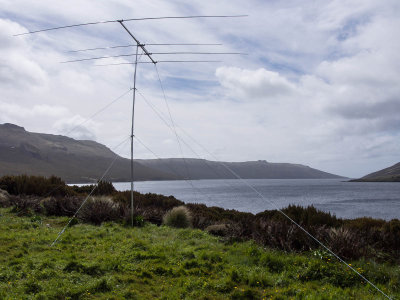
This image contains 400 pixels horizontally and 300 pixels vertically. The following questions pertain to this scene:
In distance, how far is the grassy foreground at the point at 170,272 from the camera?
16.7ft

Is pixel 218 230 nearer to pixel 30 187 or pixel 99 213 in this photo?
pixel 99 213

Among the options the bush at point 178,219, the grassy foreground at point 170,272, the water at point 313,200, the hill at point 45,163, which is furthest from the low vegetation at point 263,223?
the hill at point 45,163

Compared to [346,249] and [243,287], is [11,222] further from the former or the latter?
[346,249]

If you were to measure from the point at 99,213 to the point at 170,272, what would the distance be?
20.5 feet

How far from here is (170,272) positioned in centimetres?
611

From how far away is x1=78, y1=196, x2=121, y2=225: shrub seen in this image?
11.5 meters

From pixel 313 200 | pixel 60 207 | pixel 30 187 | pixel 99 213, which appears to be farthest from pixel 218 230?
pixel 313 200

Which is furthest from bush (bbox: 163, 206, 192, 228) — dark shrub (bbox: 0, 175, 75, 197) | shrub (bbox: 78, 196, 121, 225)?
dark shrub (bbox: 0, 175, 75, 197)

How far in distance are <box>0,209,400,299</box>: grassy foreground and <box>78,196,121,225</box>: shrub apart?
3.16 m

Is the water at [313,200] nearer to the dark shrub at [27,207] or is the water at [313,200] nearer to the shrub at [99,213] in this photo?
the shrub at [99,213]

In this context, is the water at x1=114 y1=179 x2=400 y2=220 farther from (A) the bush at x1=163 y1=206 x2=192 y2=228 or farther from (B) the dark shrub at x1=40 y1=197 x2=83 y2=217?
(B) the dark shrub at x1=40 y1=197 x2=83 y2=217

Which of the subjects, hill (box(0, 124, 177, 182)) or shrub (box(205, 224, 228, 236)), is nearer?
shrub (box(205, 224, 228, 236))

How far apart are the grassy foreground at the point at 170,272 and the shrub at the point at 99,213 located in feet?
10.4

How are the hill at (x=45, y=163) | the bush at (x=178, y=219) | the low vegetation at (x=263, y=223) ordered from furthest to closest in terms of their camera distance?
the hill at (x=45, y=163)
the bush at (x=178, y=219)
the low vegetation at (x=263, y=223)
